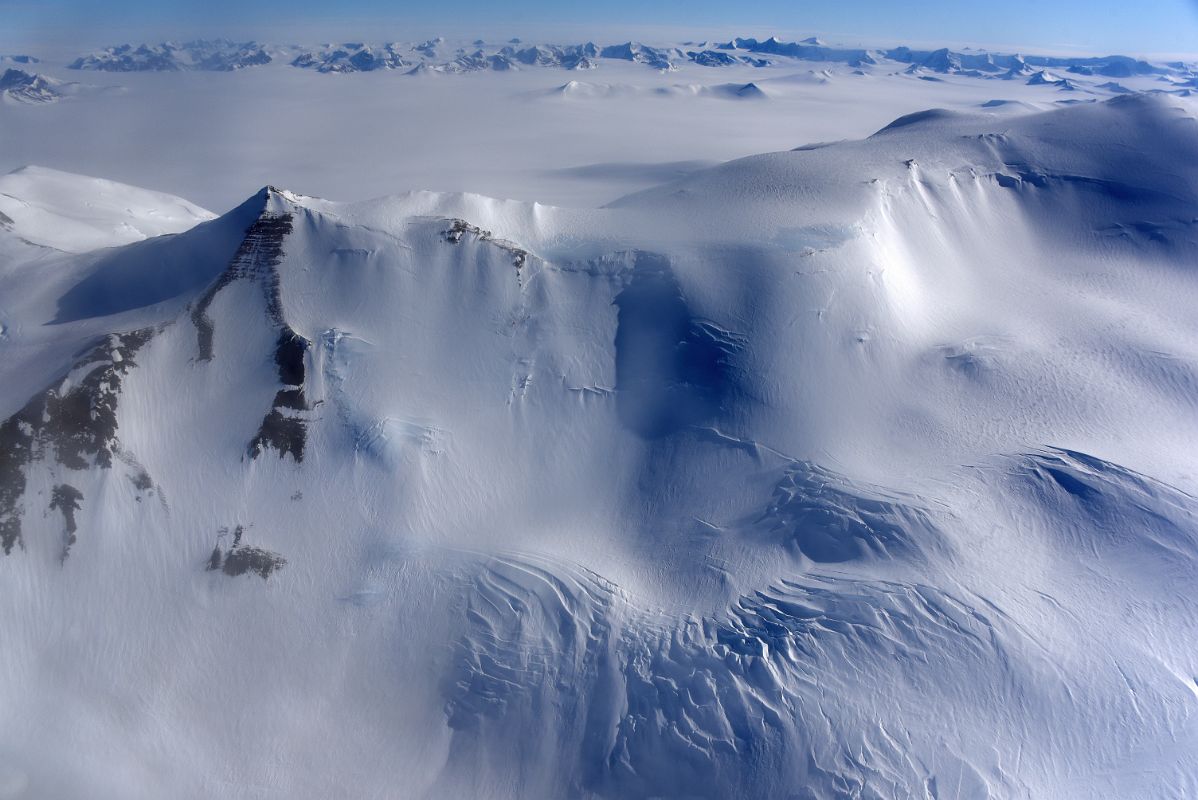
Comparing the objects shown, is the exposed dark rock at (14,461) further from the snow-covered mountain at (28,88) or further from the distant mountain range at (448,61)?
the distant mountain range at (448,61)

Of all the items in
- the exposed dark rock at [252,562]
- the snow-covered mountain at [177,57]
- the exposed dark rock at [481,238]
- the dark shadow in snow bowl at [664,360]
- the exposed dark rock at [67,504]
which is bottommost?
the exposed dark rock at [252,562]

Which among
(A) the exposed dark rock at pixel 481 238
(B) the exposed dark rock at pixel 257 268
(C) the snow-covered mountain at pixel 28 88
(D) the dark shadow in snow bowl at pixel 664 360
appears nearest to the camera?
(B) the exposed dark rock at pixel 257 268

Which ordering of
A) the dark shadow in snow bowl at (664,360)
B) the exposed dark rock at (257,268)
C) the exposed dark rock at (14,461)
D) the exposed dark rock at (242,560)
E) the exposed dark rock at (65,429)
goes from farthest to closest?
the dark shadow in snow bowl at (664,360)
the exposed dark rock at (257,268)
the exposed dark rock at (242,560)
the exposed dark rock at (65,429)
the exposed dark rock at (14,461)

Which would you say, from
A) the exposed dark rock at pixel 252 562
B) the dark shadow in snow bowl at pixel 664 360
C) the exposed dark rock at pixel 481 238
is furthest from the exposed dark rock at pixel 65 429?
the dark shadow in snow bowl at pixel 664 360

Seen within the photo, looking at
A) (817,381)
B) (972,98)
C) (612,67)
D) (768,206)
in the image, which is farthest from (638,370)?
(612,67)

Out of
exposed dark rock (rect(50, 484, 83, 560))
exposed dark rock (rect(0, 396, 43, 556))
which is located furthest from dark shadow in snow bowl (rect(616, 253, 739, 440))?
exposed dark rock (rect(0, 396, 43, 556))

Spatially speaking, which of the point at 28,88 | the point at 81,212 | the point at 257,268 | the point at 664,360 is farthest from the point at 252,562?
the point at 28,88

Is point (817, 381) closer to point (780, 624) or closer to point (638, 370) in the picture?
point (638, 370)
